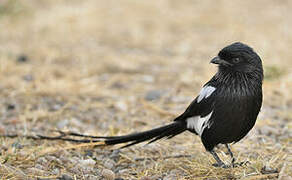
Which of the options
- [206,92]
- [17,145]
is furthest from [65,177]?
[206,92]

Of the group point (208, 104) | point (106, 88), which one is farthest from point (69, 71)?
point (208, 104)

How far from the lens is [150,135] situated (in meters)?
3.93

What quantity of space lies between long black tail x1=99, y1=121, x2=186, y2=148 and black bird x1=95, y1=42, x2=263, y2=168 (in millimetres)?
308

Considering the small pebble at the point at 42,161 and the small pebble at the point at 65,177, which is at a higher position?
the small pebble at the point at 65,177

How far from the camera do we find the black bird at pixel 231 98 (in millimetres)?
3453

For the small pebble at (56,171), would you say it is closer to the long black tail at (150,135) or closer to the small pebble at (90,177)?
the small pebble at (90,177)

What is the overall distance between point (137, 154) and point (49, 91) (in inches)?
74.1

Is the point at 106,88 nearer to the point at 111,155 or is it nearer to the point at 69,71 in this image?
the point at 69,71

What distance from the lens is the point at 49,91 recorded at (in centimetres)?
551

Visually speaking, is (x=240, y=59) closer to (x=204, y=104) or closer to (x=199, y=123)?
(x=204, y=104)

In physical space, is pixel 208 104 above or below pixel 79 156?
above

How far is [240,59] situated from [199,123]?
59 cm

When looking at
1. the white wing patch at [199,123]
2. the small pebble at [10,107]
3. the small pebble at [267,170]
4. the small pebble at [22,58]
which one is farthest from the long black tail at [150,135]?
the small pebble at [22,58]

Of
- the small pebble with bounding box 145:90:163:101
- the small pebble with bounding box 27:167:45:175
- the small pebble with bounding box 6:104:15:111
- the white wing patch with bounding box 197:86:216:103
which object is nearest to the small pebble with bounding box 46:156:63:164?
the small pebble with bounding box 27:167:45:175
